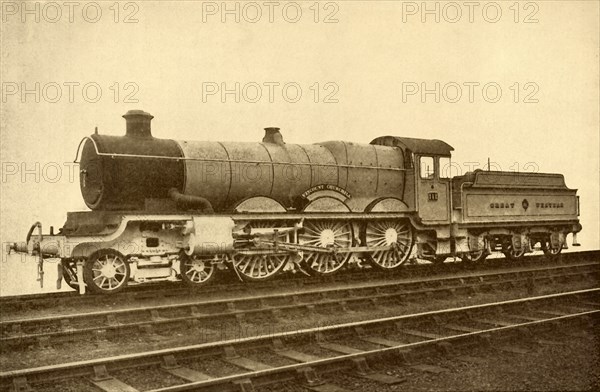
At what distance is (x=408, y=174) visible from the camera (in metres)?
14.2

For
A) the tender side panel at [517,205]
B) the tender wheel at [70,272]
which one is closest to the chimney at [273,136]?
the tender wheel at [70,272]

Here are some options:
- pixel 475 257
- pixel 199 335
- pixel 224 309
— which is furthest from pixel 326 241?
pixel 475 257

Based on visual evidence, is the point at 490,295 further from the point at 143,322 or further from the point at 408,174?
the point at 143,322

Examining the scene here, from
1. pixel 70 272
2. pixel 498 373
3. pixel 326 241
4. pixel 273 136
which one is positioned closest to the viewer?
pixel 498 373

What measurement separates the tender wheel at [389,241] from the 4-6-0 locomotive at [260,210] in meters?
0.03

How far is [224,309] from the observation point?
9.70 meters

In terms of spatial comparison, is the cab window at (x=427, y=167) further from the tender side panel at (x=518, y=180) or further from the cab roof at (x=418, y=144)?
the tender side panel at (x=518, y=180)

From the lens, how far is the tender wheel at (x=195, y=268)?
35.4 ft

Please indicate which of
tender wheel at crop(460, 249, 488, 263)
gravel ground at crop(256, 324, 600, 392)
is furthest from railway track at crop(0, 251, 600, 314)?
gravel ground at crop(256, 324, 600, 392)

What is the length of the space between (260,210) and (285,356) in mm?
4809

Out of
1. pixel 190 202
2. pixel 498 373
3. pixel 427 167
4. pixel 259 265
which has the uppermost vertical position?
pixel 427 167

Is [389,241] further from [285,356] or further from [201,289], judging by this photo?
[285,356]

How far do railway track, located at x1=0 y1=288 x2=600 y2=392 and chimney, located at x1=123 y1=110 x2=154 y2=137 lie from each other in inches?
208

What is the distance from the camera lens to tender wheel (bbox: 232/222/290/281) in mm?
11500
